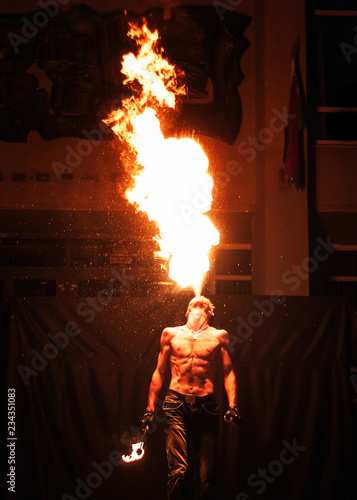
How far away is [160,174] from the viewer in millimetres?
8688

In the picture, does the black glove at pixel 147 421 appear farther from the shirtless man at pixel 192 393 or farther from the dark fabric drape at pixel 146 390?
the dark fabric drape at pixel 146 390

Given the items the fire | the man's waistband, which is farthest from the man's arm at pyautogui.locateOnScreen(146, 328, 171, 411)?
the fire

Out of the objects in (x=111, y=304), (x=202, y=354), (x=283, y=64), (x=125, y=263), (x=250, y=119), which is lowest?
(x=202, y=354)

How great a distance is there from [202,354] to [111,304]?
3.96ft

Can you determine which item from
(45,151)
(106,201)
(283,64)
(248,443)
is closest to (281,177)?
(283,64)

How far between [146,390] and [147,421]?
17.2 inches

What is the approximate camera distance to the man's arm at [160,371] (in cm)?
648

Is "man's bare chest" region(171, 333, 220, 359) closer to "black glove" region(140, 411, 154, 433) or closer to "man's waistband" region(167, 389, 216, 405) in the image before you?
"man's waistband" region(167, 389, 216, 405)

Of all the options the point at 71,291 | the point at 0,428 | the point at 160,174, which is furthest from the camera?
the point at 71,291

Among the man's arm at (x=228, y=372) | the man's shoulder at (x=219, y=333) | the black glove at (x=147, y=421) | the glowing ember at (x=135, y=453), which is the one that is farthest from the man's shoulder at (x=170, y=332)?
the glowing ember at (x=135, y=453)

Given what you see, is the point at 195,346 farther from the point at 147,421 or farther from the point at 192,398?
the point at 147,421

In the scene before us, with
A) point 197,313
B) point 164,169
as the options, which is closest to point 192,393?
point 197,313

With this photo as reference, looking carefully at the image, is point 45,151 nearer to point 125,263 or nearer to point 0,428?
point 125,263

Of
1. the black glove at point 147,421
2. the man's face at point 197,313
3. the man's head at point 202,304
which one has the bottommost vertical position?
the black glove at point 147,421
